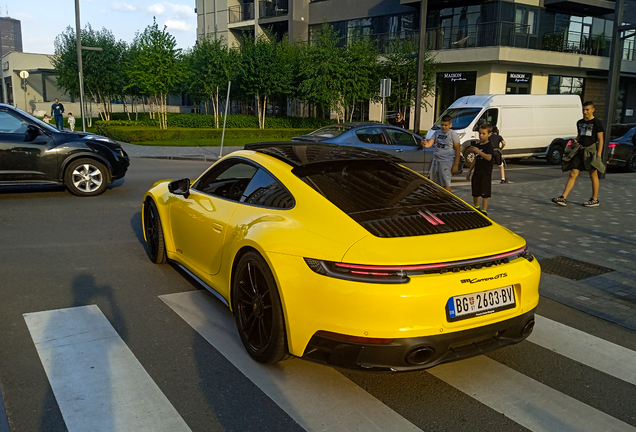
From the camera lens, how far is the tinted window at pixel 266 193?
13.3 ft

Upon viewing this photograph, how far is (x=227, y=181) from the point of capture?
5406 millimetres

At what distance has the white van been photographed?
20031 millimetres

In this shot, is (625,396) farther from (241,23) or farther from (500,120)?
(241,23)

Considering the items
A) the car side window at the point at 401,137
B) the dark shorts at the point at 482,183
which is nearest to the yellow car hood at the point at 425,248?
the dark shorts at the point at 482,183

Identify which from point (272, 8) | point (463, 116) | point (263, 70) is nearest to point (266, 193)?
point (463, 116)

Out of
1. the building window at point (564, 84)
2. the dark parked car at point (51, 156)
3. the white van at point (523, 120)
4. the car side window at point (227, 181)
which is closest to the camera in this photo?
the car side window at point (227, 181)

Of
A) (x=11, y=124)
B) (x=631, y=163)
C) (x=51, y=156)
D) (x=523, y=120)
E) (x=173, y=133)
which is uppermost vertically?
(x=523, y=120)

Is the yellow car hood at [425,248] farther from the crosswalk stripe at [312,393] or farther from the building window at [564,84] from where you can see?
the building window at [564,84]

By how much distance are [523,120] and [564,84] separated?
688 inches

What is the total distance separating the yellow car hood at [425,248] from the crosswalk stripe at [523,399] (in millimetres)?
878

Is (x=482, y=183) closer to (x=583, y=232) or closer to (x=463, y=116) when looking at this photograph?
(x=583, y=232)

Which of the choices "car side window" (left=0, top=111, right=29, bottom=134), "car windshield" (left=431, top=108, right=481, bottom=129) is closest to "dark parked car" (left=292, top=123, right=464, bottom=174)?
"car windshield" (left=431, top=108, right=481, bottom=129)

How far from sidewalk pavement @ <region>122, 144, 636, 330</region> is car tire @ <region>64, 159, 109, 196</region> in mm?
7371

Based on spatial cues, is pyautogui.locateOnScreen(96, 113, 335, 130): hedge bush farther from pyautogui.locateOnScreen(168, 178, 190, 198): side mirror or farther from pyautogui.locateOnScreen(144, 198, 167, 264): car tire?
pyautogui.locateOnScreen(168, 178, 190, 198): side mirror
